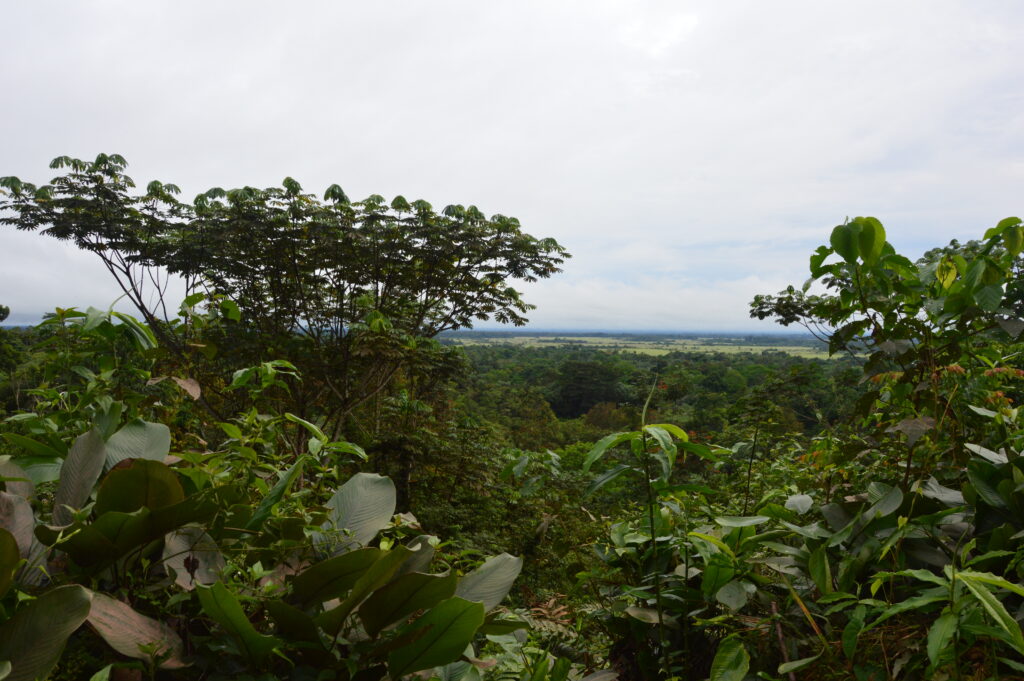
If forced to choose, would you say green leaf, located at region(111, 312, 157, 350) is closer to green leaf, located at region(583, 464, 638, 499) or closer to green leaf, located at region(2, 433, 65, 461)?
green leaf, located at region(2, 433, 65, 461)

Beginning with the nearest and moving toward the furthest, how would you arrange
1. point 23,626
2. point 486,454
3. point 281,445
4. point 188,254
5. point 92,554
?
1. point 23,626
2. point 92,554
3. point 281,445
4. point 486,454
5. point 188,254

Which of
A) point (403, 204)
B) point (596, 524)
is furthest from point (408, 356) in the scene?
point (596, 524)

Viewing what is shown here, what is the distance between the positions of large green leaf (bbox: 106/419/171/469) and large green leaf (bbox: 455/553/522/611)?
0.46 m

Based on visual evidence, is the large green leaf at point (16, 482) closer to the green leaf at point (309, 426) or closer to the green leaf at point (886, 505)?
the green leaf at point (309, 426)

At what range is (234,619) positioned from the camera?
0.51 meters

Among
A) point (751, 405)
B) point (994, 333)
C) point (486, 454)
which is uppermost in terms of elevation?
point (994, 333)

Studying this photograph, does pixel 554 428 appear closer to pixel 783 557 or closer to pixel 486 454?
pixel 486 454

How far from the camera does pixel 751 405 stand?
2.78 meters

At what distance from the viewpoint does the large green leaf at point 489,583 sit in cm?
66

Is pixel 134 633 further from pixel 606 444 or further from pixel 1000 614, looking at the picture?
pixel 1000 614

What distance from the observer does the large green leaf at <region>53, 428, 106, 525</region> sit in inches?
24.6

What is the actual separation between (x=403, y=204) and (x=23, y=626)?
7.19 meters

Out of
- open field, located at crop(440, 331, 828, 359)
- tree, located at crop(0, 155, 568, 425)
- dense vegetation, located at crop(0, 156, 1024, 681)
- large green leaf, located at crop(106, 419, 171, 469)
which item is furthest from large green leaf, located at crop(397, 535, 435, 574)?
open field, located at crop(440, 331, 828, 359)

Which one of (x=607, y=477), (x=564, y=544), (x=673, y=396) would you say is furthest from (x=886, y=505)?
(x=673, y=396)
